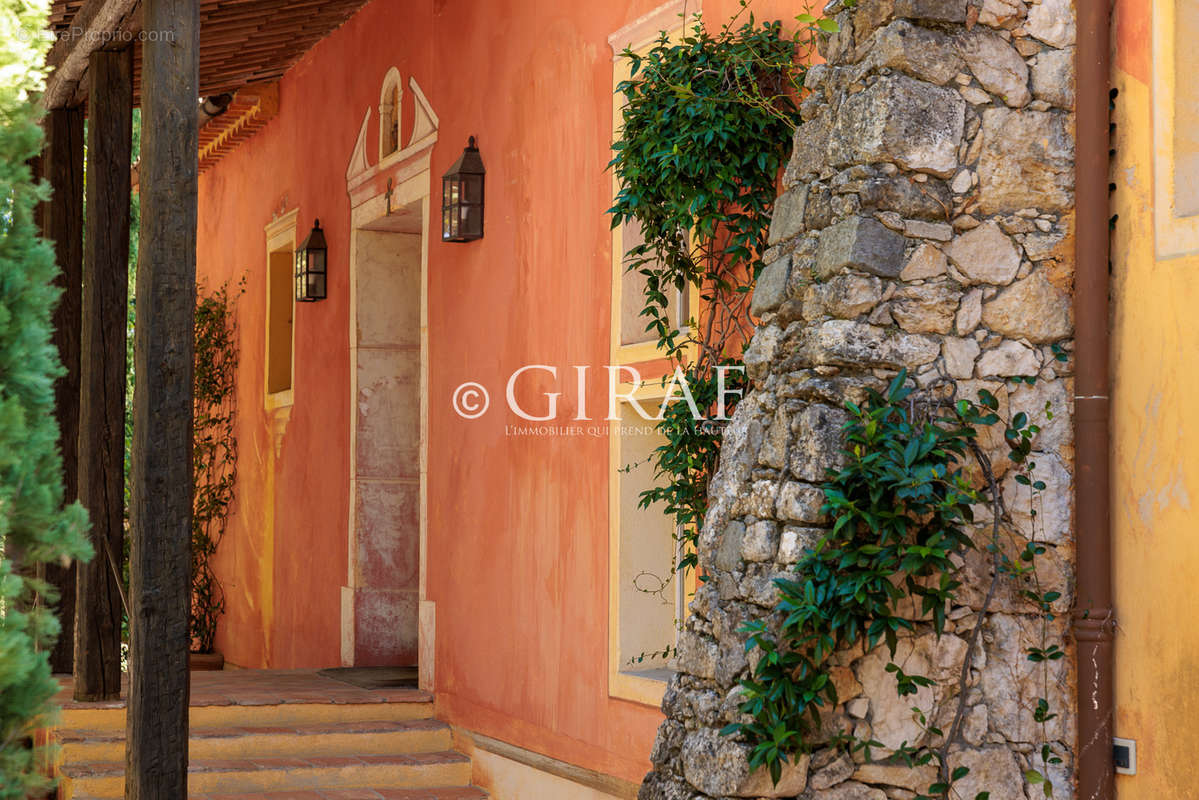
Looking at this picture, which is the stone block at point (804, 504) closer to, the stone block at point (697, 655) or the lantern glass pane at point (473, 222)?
the stone block at point (697, 655)

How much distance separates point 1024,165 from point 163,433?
3.03 metres

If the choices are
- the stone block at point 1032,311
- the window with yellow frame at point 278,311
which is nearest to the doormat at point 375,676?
the window with yellow frame at point 278,311

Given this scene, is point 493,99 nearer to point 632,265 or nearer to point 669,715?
point 632,265

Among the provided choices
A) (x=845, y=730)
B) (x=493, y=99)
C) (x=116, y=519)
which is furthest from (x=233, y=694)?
(x=845, y=730)

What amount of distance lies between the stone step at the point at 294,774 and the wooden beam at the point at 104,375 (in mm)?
657

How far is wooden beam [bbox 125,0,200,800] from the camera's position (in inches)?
194

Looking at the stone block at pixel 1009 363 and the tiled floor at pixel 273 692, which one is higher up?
the stone block at pixel 1009 363

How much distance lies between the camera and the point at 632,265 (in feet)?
17.5

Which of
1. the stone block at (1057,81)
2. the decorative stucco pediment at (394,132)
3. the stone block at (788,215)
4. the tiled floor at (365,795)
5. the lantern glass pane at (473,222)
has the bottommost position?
the tiled floor at (365,795)

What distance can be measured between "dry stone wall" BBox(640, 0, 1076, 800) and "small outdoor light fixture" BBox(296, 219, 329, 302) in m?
6.09

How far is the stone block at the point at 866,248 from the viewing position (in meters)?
3.89

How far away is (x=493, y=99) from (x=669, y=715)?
4.07 meters

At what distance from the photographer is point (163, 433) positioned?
196 inches

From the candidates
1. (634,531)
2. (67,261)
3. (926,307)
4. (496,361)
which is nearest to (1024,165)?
(926,307)
